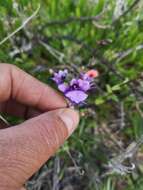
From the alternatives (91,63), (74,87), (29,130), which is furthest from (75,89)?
(91,63)

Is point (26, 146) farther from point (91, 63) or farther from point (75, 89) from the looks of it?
point (91, 63)

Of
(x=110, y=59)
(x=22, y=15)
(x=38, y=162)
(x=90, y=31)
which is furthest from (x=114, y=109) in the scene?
(x=38, y=162)

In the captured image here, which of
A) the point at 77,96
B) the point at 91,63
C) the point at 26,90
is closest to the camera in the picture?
the point at 77,96

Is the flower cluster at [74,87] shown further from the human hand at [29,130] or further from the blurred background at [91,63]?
the blurred background at [91,63]

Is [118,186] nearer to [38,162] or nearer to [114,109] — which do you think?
[114,109]

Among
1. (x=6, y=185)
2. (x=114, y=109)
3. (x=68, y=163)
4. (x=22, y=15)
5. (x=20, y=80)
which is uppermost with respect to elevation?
(x=22, y=15)

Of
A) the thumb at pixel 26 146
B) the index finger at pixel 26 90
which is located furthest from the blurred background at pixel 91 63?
the thumb at pixel 26 146
